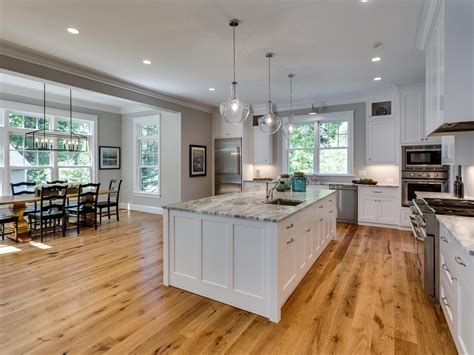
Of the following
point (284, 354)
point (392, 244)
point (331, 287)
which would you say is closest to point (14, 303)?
point (284, 354)

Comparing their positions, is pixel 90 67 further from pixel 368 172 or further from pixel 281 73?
pixel 368 172

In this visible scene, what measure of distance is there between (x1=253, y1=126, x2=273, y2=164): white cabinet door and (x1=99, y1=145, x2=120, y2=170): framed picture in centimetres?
410

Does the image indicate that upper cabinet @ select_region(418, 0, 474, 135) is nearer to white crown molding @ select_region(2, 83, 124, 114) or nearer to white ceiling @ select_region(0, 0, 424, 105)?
white ceiling @ select_region(0, 0, 424, 105)

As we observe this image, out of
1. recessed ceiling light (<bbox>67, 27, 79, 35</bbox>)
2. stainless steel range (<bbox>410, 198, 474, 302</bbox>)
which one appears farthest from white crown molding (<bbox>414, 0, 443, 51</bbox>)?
recessed ceiling light (<bbox>67, 27, 79, 35</bbox>)

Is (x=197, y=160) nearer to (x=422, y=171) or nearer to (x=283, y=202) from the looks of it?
(x=283, y=202)

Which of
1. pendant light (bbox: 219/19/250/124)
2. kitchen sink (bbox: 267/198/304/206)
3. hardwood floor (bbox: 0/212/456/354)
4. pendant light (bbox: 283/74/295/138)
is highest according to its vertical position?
pendant light (bbox: 283/74/295/138)

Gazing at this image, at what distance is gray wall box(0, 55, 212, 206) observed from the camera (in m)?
3.80

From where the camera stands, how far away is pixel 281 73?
4.61m

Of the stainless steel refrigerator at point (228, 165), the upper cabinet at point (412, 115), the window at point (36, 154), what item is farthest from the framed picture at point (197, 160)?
the upper cabinet at point (412, 115)

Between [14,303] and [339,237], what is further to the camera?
[339,237]

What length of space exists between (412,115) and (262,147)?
3.38 meters

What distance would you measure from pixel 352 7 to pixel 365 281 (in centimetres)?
298

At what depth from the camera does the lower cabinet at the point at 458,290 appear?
4.75 feet

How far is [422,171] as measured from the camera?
4.96m
